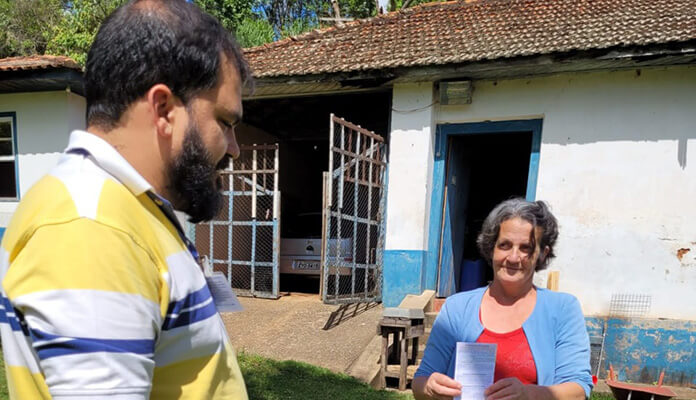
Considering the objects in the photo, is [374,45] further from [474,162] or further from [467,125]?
[474,162]

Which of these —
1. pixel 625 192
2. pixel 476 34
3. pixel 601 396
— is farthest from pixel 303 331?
pixel 476 34

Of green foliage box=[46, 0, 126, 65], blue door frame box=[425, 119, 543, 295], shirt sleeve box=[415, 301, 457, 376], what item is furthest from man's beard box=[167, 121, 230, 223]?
green foliage box=[46, 0, 126, 65]

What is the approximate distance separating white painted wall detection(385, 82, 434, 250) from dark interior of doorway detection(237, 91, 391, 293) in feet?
2.26

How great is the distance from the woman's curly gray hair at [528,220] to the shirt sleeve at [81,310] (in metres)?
1.74

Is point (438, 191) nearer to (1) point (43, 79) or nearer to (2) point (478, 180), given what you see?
(2) point (478, 180)

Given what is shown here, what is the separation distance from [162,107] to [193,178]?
0.15 metres

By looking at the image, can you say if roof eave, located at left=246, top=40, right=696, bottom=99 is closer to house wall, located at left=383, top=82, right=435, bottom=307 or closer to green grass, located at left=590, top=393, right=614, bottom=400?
house wall, located at left=383, top=82, right=435, bottom=307

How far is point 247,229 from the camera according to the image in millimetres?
7168

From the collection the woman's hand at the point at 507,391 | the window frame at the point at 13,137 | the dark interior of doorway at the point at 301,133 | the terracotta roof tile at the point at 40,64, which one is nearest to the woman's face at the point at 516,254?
the woman's hand at the point at 507,391

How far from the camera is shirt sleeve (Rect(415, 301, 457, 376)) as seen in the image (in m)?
1.90

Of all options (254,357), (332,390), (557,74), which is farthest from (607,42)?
(254,357)

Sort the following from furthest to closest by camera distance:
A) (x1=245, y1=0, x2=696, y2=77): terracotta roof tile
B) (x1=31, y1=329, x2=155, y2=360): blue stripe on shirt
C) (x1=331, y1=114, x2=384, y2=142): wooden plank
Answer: (x1=331, y1=114, x2=384, y2=142): wooden plank < (x1=245, y1=0, x2=696, y2=77): terracotta roof tile < (x1=31, y1=329, x2=155, y2=360): blue stripe on shirt

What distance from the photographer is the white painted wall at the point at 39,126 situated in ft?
22.5

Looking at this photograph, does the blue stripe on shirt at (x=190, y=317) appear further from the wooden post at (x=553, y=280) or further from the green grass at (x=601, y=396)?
the wooden post at (x=553, y=280)
